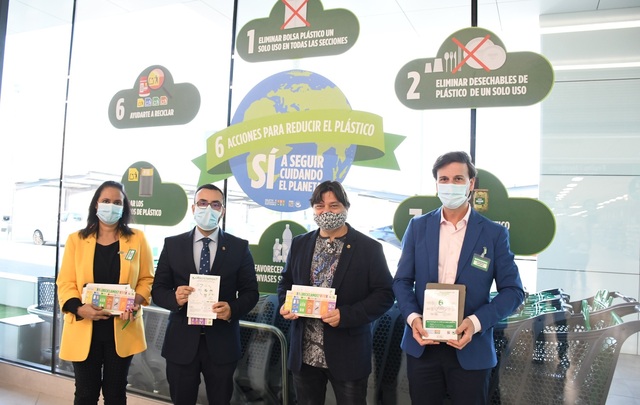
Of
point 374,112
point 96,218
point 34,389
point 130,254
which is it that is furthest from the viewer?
point 34,389

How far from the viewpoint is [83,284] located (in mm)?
2660

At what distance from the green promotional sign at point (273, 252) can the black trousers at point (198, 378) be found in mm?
875

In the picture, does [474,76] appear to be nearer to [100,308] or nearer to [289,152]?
[289,152]

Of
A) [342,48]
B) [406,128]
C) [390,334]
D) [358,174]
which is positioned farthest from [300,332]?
[342,48]

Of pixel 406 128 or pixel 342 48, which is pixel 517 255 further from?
pixel 342 48

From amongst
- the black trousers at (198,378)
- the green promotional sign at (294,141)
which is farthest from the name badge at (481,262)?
the black trousers at (198,378)

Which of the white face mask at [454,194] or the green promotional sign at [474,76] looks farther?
the green promotional sign at [474,76]

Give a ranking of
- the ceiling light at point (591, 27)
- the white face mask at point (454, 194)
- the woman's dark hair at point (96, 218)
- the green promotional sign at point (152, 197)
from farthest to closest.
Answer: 1. the green promotional sign at point (152, 197)
2. the ceiling light at point (591, 27)
3. the woman's dark hair at point (96, 218)
4. the white face mask at point (454, 194)

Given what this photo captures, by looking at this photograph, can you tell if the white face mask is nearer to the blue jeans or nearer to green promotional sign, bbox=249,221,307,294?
the blue jeans

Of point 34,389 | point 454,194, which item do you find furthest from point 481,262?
point 34,389

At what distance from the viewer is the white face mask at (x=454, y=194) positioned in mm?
2256

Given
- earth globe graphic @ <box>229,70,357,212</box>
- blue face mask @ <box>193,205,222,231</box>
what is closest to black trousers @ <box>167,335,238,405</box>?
blue face mask @ <box>193,205,222,231</box>

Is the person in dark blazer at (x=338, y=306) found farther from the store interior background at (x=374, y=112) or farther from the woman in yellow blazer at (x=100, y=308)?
the woman in yellow blazer at (x=100, y=308)

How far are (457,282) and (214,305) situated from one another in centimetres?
123
